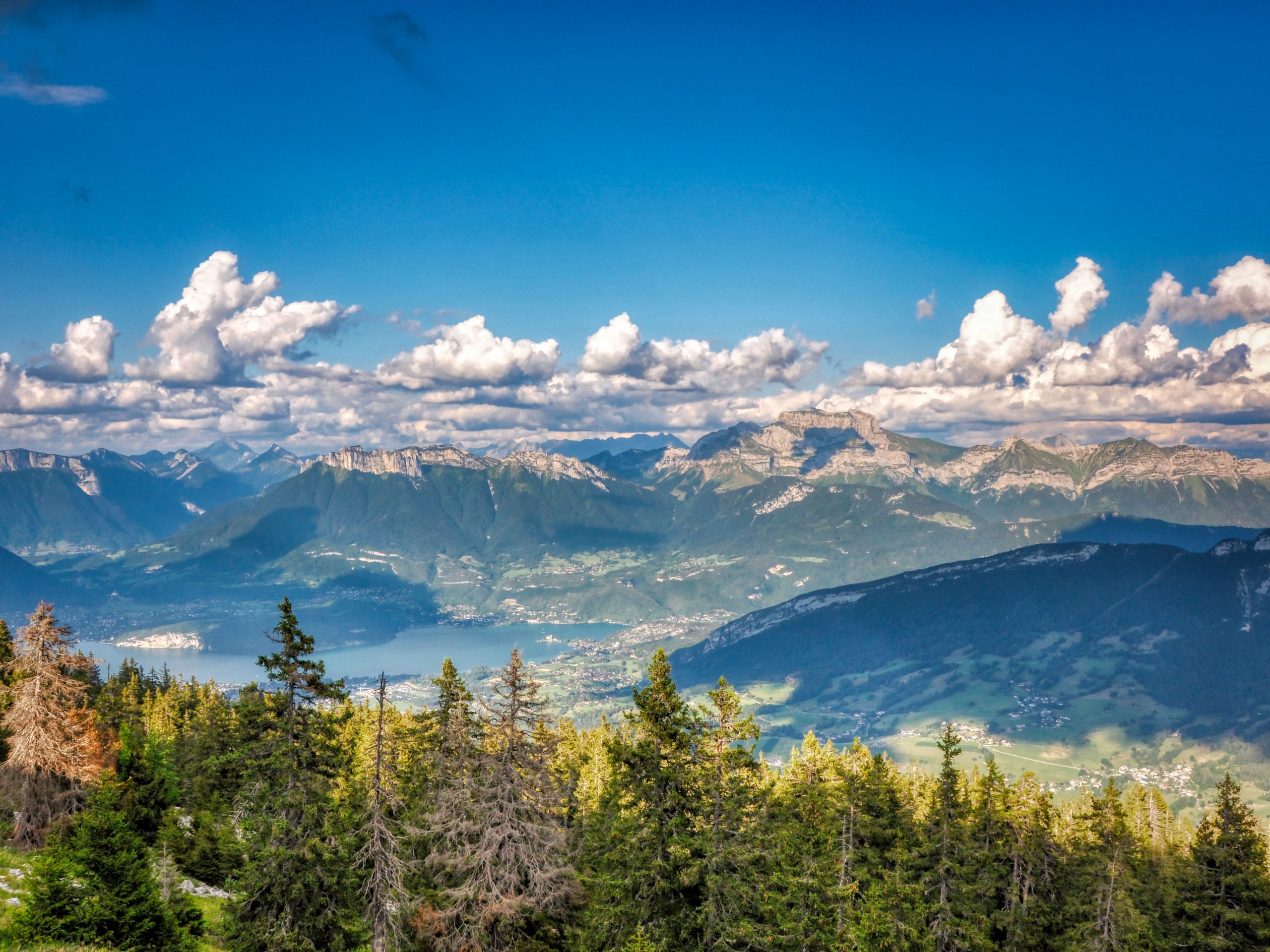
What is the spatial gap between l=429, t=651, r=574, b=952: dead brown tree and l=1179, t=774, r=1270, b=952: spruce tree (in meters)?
35.5

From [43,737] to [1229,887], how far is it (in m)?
63.2

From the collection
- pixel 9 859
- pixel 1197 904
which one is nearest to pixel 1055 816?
pixel 1197 904

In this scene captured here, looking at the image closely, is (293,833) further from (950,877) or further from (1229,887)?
(1229,887)

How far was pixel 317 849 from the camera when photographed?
25.5 metres

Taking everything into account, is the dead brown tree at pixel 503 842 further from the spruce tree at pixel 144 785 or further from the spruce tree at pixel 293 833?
the spruce tree at pixel 144 785

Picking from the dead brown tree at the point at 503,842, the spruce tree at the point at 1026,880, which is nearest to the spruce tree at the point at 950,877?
the spruce tree at the point at 1026,880

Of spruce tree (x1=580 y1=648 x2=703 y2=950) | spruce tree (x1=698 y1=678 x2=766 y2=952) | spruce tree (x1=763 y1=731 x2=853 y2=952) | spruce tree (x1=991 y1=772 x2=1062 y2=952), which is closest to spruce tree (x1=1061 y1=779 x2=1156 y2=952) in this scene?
spruce tree (x1=991 y1=772 x2=1062 y2=952)

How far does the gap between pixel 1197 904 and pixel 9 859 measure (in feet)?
195

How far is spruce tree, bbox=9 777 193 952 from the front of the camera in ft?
66.0

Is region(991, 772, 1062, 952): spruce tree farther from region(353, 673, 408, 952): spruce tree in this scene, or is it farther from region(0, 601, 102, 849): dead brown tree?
region(0, 601, 102, 849): dead brown tree

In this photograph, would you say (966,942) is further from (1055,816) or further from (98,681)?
(98,681)

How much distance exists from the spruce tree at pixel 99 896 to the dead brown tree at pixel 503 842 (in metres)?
8.58

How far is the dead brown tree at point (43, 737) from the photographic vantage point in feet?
124

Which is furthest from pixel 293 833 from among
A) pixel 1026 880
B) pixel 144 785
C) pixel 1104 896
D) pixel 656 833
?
pixel 1104 896
